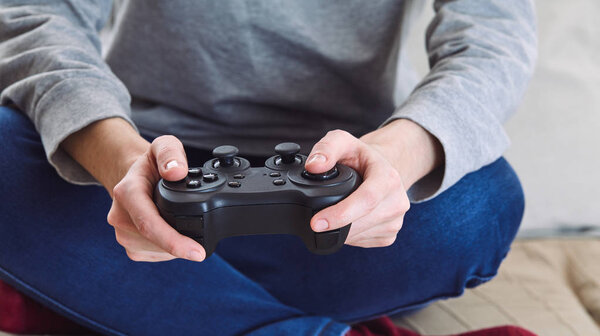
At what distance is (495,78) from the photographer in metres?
0.61

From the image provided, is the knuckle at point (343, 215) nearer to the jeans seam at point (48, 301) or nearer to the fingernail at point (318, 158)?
the fingernail at point (318, 158)

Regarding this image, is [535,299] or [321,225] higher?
[321,225]

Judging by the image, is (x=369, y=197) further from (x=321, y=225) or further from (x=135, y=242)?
(x=135, y=242)

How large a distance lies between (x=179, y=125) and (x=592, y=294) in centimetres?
55

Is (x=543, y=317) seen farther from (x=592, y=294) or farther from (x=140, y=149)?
(x=140, y=149)

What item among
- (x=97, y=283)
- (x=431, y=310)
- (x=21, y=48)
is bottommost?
(x=431, y=310)

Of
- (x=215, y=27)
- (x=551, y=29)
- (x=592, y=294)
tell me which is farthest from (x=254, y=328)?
(x=551, y=29)

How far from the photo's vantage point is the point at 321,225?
1.33 feet

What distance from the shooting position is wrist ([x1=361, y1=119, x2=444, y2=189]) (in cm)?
52

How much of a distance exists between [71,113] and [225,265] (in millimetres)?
210

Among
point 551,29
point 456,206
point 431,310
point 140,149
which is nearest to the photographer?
point 140,149

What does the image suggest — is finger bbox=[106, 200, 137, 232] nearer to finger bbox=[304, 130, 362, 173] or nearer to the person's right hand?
the person's right hand

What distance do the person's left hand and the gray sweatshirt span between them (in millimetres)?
217

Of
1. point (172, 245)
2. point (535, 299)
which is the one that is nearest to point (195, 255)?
point (172, 245)
